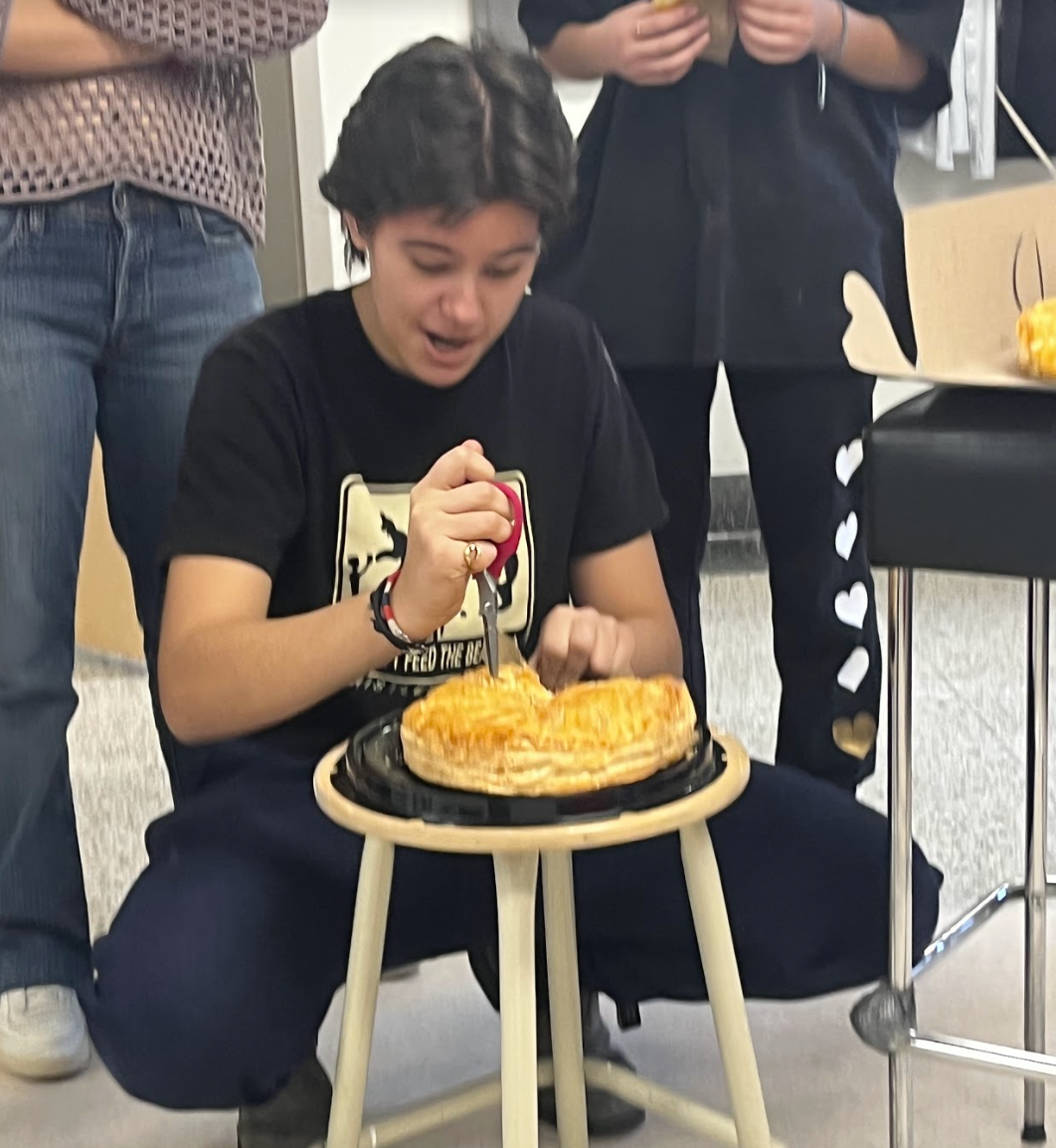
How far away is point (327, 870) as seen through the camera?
1.03m

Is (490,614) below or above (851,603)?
above

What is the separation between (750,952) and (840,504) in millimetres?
455

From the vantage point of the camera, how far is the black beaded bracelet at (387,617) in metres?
0.93

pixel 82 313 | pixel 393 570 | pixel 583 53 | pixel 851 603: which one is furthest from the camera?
pixel 851 603

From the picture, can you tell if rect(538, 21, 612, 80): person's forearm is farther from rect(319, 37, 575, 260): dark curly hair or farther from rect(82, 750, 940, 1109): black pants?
rect(82, 750, 940, 1109): black pants

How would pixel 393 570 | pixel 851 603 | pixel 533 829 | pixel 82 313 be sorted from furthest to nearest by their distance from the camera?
1. pixel 851 603
2. pixel 82 313
3. pixel 393 570
4. pixel 533 829

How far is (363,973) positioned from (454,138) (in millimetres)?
540

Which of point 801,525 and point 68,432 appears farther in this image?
point 801,525

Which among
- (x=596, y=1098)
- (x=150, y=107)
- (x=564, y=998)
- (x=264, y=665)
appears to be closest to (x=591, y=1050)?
(x=596, y=1098)

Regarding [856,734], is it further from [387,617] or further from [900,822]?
[387,617]

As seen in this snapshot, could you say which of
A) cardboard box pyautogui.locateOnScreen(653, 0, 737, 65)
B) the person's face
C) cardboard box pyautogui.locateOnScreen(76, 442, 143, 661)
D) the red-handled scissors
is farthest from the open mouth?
cardboard box pyautogui.locateOnScreen(76, 442, 143, 661)

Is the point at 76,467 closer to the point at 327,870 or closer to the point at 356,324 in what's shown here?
the point at 356,324

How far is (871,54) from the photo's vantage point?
1308 mm

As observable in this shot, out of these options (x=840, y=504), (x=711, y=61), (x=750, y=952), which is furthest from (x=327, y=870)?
(x=711, y=61)
